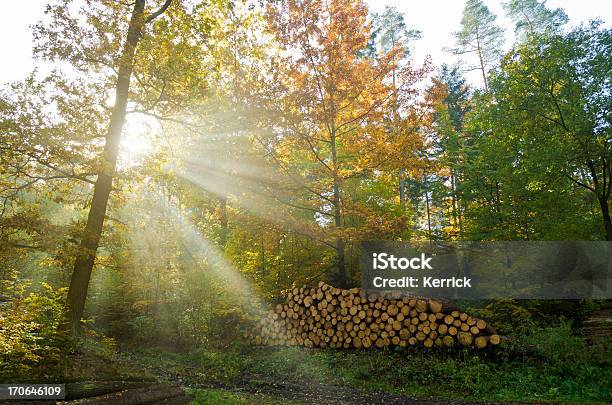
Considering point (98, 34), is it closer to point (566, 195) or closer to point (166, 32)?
point (166, 32)

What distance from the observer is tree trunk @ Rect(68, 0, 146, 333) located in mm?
7992

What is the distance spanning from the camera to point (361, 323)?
10.5m

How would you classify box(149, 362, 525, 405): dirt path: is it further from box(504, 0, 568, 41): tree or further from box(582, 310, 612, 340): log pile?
box(504, 0, 568, 41): tree

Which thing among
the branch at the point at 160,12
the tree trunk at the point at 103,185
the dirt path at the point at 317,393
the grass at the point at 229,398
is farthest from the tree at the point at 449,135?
the tree trunk at the point at 103,185

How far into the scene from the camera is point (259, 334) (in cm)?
1213

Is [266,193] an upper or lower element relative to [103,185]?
upper

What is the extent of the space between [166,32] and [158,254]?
830 cm

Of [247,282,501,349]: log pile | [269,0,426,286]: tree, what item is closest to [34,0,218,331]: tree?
[269,0,426,286]: tree

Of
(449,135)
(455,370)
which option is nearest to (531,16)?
(449,135)

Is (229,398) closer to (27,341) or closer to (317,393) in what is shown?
(317,393)

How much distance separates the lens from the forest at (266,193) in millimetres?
7469

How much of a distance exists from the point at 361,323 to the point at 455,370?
2.85 m

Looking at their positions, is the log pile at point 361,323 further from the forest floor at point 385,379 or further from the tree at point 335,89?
the tree at point 335,89

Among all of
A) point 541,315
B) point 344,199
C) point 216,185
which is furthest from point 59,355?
point 541,315
